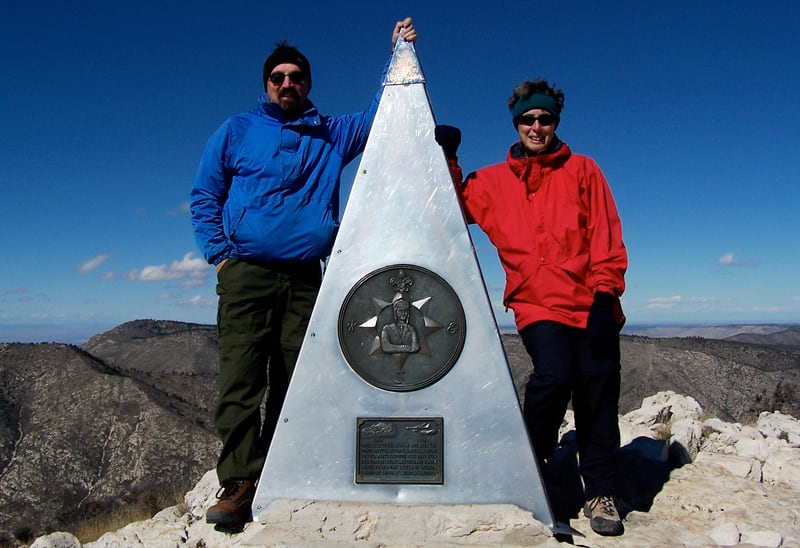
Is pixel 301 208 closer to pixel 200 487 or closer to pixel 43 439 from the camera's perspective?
pixel 200 487

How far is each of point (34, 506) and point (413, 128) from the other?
3173 cm

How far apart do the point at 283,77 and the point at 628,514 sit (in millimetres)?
3406

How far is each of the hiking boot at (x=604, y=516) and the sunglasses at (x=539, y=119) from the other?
7.14ft

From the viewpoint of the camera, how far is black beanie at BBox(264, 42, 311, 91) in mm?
3961

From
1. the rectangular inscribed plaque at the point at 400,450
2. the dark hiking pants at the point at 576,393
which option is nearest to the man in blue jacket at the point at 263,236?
the rectangular inscribed plaque at the point at 400,450

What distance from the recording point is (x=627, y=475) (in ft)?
14.5

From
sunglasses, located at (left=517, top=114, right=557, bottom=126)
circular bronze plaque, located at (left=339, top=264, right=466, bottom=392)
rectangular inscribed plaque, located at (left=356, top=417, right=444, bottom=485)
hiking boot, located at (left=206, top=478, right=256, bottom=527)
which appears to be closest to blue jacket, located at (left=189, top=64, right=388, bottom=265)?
circular bronze plaque, located at (left=339, top=264, right=466, bottom=392)

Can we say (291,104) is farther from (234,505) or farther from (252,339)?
(234,505)

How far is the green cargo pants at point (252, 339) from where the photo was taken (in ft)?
12.0

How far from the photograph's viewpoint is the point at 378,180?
371 centimetres

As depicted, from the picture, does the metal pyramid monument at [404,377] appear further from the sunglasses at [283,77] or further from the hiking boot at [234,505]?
the sunglasses at [283,77]

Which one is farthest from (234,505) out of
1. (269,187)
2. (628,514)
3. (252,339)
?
(628,514)

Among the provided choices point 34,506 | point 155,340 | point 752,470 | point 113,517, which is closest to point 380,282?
point 752,470

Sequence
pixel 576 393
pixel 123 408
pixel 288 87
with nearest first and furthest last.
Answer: pixel 576 393
pixel 288 87
pixel 123 408
